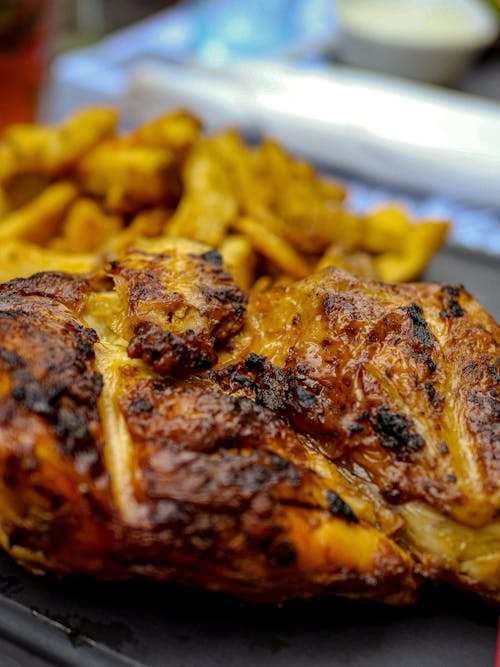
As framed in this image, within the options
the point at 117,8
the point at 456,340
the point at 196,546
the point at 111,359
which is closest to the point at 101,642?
the point at 196,546

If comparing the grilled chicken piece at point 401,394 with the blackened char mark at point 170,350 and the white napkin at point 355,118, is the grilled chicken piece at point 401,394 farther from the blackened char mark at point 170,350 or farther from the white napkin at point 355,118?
the white napkin at point 355,118

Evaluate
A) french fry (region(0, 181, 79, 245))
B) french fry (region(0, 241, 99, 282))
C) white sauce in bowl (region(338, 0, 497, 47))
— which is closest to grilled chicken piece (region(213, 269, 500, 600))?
french fry (region(0, 241, 99, 282))

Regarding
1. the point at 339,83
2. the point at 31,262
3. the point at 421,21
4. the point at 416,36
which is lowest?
the point at 31,262

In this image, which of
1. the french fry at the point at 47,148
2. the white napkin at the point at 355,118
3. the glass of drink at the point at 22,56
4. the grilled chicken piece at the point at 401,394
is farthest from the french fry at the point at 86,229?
the white napkin at the point at 355,118

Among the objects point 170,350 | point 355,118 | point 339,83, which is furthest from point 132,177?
point 339,83

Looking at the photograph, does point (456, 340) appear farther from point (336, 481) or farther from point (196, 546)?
point (196, 546)

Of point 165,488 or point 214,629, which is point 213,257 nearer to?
point 165,488

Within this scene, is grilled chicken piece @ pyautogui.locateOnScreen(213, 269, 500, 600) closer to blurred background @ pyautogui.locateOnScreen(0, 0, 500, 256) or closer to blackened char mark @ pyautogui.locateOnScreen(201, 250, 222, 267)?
blackened char mark @ pyautogui.locateOnScreen(201, 250, 222, 267)
